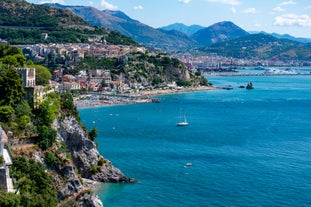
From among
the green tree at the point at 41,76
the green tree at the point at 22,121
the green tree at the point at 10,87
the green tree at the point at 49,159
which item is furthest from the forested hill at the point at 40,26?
the green tree at the point at 49,159

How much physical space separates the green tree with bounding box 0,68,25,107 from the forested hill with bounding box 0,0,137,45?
137 feet

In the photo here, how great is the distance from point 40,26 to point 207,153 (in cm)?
4355

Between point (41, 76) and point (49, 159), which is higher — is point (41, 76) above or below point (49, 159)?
above

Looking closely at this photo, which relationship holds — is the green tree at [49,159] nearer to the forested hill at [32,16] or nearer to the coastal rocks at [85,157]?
the coastal rocks at [85,157]

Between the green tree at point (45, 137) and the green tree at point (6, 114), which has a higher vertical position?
the green tree at point (6, 114)

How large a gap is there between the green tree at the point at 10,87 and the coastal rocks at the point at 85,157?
6.90 feet

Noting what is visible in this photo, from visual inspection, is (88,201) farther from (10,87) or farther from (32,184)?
(10,87)

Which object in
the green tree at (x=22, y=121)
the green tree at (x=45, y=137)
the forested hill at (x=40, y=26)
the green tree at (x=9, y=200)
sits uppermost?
the forested hill at (x=40, y=26)

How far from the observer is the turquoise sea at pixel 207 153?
18.0m

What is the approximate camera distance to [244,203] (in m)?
17.4

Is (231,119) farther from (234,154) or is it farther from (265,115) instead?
(234,154)

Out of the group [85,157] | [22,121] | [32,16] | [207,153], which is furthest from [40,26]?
[22,121]

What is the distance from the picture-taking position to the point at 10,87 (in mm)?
16844

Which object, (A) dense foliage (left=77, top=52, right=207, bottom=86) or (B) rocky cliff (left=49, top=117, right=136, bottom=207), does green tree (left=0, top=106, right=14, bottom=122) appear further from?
(A) dense foliage (left=77, top=52, right=207, bottom=86)
